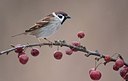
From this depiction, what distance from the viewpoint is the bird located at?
1272 mm

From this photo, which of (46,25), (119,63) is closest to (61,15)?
(46,25)

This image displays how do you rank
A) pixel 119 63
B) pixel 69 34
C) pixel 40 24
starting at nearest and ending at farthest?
pixel 119 63 → pixel 40 24 → pixel 69 34

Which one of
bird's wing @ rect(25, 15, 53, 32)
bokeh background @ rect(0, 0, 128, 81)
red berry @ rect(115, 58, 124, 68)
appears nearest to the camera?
red berry @ rect(115, 58, 124, 68)

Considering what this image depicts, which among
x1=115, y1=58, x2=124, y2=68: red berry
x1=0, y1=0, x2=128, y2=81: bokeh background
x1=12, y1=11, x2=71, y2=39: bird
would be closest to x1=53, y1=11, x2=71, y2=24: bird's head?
x1=12, y1=11, x2=71, y2=39: bird

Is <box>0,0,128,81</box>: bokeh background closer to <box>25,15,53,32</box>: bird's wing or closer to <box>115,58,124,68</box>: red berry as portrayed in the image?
<box>25,15,53,32</box>: bird's wing

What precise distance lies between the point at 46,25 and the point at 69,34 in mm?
1466

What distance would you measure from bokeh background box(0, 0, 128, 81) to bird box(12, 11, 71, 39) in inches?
54.0

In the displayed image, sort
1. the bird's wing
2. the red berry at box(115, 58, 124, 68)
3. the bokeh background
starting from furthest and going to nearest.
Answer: the bokeh background
the bird's wing
the red berry at box(115, 58, 124, 68)

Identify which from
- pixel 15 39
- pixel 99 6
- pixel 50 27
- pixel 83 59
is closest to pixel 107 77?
pixel 83 59

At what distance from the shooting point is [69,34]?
277 cm

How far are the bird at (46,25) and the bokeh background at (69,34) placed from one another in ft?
4.50

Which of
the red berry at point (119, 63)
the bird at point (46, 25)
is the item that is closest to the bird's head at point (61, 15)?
the bird at point (46, 25)

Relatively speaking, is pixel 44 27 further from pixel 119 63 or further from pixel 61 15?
pixel 119 63

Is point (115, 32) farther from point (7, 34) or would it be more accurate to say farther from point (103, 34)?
point (7, 34)
